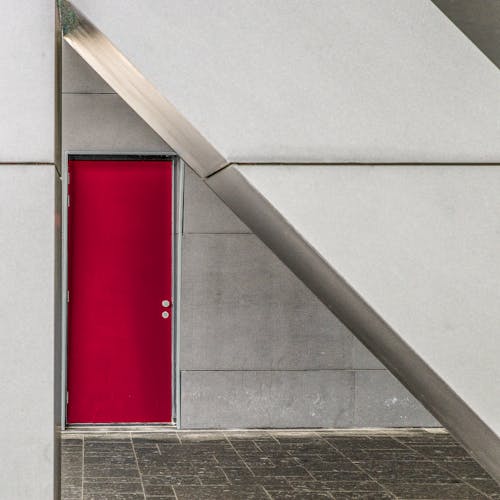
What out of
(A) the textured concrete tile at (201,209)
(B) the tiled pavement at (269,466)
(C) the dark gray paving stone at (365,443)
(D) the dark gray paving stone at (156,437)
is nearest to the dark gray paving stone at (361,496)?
(B) the tiled pavement at (269,466)

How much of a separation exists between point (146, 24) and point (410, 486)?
4918mm

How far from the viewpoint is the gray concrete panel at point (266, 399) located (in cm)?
923

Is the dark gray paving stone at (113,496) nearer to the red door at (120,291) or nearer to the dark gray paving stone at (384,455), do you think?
the dark gray paving stone at (384,455)

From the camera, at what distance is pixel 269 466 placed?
7594 millimetres

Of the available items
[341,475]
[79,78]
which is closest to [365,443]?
[341,475]

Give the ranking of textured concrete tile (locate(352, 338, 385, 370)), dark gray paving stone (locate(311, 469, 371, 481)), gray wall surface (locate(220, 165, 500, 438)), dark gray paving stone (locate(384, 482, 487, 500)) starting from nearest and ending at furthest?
gray wall surface (locate(220, 165, 500, 438)), dark gray paving stone (locate(384, 482, 487, 500)), dark gray paving stone (locate(311, 469, 371, 481)), textured concrete tile (locate(352, 338, 385, 370))

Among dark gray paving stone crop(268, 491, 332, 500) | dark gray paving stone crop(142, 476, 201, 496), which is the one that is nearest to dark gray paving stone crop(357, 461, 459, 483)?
dark gray paving stone crop(268, 491, 332, 500)

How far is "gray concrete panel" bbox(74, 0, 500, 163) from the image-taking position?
330 cm

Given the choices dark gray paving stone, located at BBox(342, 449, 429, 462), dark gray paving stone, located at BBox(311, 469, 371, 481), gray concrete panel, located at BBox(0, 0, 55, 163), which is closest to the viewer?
gray concrete panel, located at BBox(0, 0, 55, 163)

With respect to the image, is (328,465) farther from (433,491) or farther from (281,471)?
(433,491)

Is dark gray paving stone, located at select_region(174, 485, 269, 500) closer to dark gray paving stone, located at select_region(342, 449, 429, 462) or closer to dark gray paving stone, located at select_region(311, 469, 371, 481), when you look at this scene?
dark gray paving stone, located at select_region(311, 469, 371, 481)

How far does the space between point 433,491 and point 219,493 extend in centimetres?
173

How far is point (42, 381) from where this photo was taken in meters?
3.66

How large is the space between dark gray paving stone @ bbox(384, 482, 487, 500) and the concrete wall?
3.76 m
